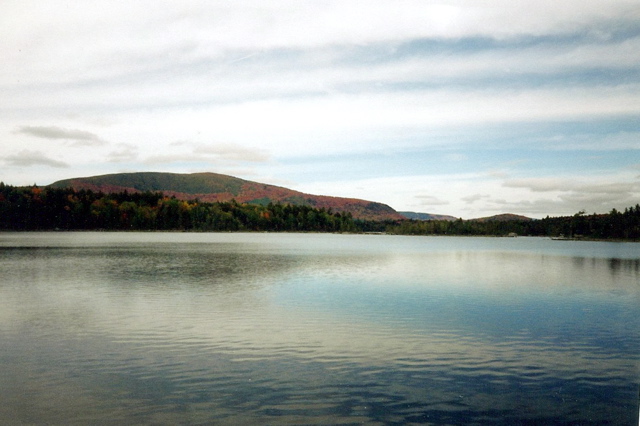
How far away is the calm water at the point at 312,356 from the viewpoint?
48.9ft

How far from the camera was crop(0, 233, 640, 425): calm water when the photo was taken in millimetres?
14906

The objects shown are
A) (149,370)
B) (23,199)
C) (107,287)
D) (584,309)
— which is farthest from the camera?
(23,199)

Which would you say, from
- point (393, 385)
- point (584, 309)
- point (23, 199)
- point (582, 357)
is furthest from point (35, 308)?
point (23, 199)

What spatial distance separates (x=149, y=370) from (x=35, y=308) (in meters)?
17.1

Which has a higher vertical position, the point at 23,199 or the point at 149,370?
the point at 23,199

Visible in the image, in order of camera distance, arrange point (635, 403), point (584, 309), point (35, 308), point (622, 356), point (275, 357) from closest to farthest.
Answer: point (635, 403)
point (275, 357)
point (622, 356)
point (35, 308)
point (584, 309)

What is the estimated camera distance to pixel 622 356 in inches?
866

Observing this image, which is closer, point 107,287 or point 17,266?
point 107,287

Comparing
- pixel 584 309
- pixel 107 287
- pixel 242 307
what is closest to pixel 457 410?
pixel 242 307

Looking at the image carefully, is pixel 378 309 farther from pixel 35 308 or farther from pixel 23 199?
pixel 23 199

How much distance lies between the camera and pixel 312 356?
2077cm

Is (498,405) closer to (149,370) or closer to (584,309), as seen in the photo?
(149,370)

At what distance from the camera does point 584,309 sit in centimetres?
3472

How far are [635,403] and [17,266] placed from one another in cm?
6233
